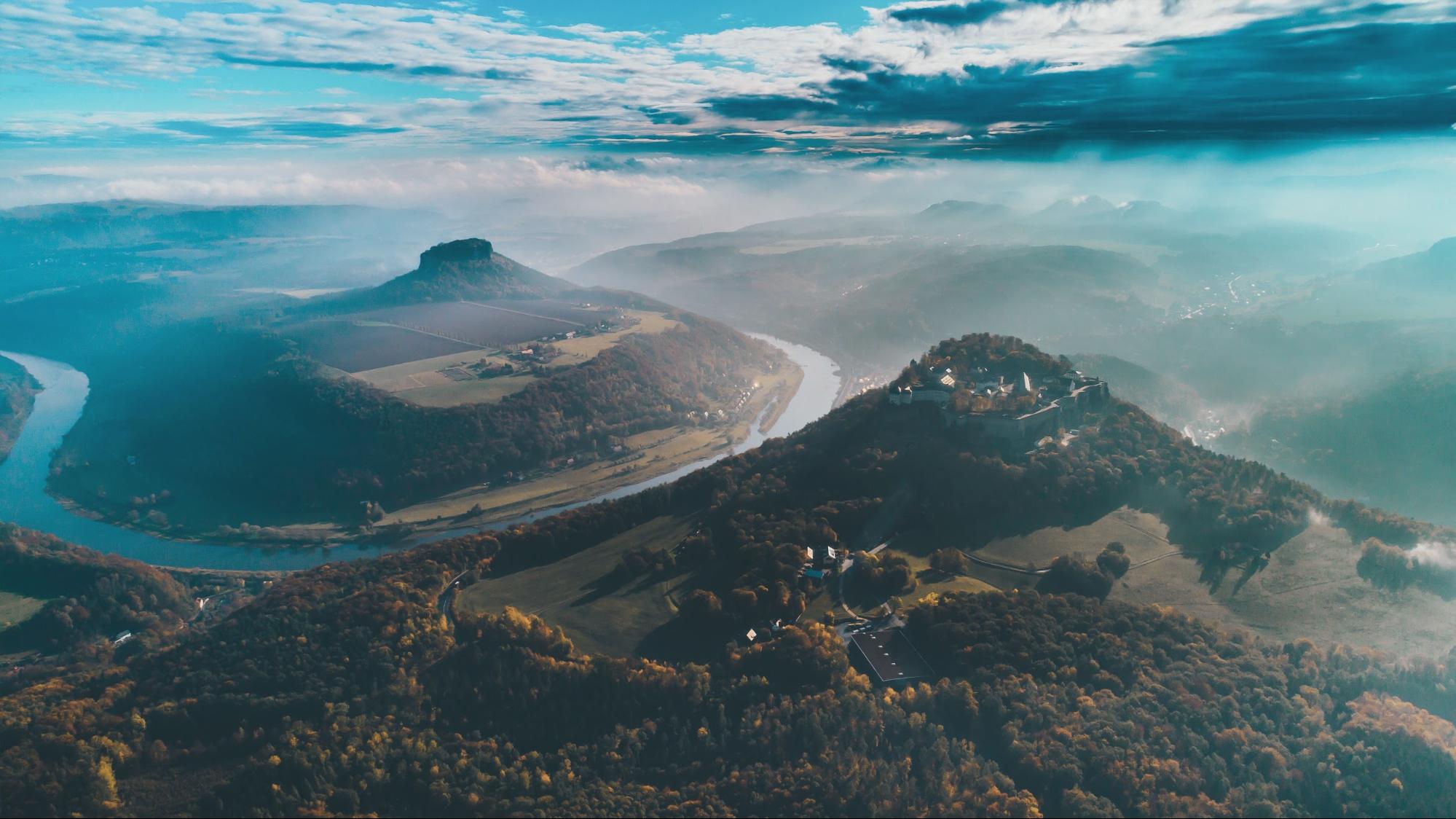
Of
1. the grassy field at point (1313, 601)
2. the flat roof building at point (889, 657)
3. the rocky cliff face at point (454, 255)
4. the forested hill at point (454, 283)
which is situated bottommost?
the flat roof building at point (889, 657)

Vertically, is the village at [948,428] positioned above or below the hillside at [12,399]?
above

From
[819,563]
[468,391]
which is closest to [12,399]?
[468,391]

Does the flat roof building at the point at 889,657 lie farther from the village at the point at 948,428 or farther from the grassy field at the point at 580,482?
the grassy field at the point at 580,482

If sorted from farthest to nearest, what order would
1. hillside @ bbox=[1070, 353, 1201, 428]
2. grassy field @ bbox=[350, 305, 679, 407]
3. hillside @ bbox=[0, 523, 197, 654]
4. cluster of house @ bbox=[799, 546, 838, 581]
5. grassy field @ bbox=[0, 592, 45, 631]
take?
grassy field @ bbox=[350, 305, 679, 407] < hillside @ bbox=[1070, 353, 1201, 428] < grassy field @ bbox=[0, 592, 45, 631] < hillside @ bbox=[0, 523, 197, 654] < cluster of house @ bbox=[799, 546, 838, 581]

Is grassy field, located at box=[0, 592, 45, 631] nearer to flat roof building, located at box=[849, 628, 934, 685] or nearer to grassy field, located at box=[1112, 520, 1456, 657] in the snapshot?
flat roof building, located at box=[849, 628, 934, 685]

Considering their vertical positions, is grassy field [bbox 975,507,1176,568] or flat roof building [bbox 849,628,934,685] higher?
grassy field [bbox 975,507,1176,568]

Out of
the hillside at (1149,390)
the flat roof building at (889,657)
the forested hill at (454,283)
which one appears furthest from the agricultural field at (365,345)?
the flat roof building at (889,657)

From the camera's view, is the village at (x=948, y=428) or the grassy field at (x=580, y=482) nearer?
the village at (x=948, y=428)

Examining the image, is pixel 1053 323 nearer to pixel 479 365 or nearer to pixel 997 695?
pixel 479 365

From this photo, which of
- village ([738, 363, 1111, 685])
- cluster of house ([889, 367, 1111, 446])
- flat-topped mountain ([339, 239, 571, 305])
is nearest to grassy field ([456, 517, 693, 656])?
village ([738, 363, 1111, 685])
